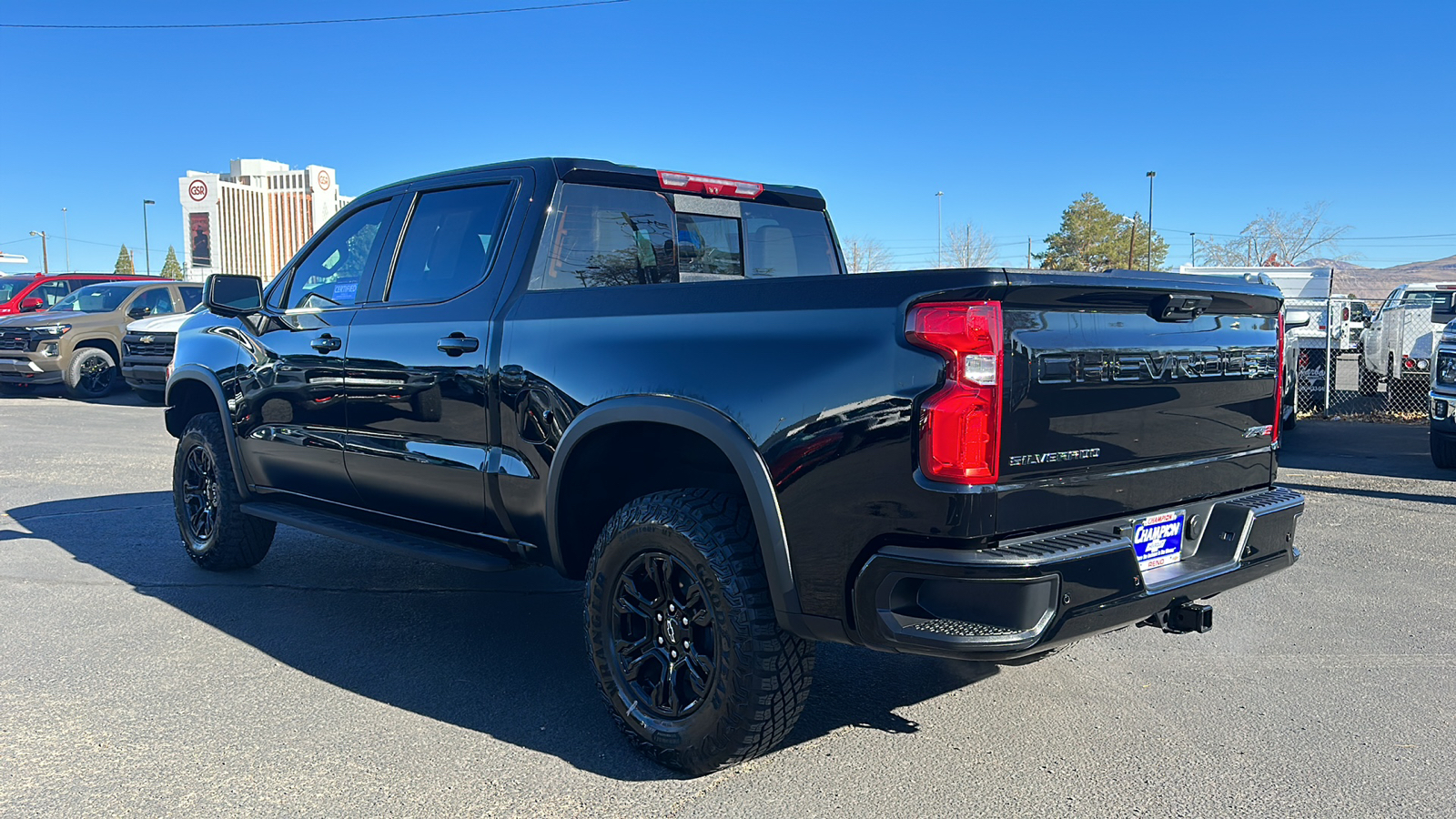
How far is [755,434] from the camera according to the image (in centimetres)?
315

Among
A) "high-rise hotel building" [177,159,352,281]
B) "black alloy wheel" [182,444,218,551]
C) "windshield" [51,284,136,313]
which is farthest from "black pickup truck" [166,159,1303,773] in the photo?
"high-rise hotel building" [177,159,352,281]

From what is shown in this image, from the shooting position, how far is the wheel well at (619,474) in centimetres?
368

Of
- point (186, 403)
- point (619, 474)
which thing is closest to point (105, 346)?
point (186, 403)

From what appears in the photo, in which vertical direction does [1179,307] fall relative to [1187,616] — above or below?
above

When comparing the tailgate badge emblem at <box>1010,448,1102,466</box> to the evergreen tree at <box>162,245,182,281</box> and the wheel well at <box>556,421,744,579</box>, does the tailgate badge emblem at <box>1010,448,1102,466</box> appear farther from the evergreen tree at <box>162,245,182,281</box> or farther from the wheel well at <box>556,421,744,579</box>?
the evergreen tree at <box>162,245,182,281</box>

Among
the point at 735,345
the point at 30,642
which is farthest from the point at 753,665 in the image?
the point at 30,642

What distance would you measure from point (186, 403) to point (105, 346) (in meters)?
13.3

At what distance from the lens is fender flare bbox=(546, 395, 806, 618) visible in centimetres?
310

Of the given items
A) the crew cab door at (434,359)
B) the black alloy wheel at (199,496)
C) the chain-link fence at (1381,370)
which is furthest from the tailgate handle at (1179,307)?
the chain-link fence at (1381,370)

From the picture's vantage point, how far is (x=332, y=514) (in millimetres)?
5168

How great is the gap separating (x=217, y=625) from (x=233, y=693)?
3.31 feet

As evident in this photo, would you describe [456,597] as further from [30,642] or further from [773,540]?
[773,540]

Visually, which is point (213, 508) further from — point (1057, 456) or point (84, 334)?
point (84, 334)

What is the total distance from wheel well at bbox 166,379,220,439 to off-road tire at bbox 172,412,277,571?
0.54 feet
